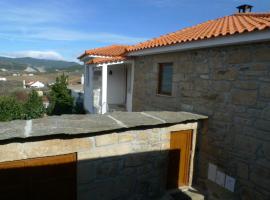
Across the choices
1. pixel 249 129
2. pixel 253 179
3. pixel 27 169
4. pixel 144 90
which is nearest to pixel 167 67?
pixel 144 90

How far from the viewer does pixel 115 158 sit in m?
4.21

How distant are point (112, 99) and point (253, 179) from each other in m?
9.07

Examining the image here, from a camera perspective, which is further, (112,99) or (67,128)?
(112,99)

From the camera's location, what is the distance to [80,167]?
3.91 m

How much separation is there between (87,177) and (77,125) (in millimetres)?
918

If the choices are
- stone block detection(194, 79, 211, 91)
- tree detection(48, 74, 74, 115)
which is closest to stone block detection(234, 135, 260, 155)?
stone block detection(194, 79, 211, 91)

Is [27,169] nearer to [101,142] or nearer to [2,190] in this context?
[2,190]

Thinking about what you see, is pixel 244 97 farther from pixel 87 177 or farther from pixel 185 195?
pixel 87 177

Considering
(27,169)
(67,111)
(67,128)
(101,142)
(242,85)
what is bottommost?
(67,111)

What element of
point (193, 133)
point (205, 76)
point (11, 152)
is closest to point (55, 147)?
point (11, 152)

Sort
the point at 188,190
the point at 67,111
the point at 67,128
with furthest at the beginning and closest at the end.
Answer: the point at 67,111 → the point at 188,190 → the point at 67,128

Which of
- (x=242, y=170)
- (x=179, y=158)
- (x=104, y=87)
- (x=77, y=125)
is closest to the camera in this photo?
(x=77, y=125)

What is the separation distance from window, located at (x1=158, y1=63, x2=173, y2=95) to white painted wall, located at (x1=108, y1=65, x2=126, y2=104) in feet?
17.2

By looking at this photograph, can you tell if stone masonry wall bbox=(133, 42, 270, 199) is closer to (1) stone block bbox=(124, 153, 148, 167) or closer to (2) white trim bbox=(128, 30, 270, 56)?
(2) white trim bbox=(128, 30, 270, 56)
